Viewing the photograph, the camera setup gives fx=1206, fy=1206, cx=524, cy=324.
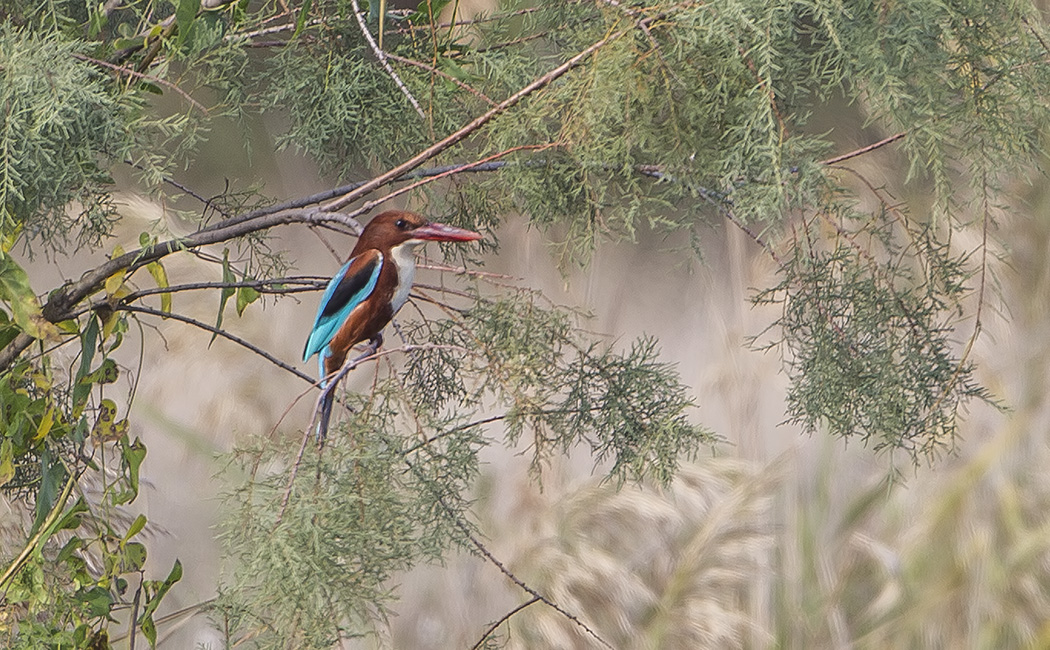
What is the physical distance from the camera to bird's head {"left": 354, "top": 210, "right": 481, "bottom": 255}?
1.98 feet

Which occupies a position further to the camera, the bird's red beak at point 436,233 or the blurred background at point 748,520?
the blurred background at point 748,520

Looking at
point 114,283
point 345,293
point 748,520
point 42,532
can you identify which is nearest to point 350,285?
point 345,293

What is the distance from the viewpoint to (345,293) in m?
0.61

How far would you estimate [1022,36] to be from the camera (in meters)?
0.59

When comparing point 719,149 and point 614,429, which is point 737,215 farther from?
point 614,429

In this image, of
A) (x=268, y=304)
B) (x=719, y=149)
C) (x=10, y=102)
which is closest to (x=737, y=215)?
(x=719, y=149)

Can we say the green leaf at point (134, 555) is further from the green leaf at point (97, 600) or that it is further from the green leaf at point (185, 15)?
the green leaf at point (185, 15)

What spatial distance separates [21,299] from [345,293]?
162mm

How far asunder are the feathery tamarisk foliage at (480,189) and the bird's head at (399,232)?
0.04 feet

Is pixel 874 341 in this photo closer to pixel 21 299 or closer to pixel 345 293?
pixel 345 293

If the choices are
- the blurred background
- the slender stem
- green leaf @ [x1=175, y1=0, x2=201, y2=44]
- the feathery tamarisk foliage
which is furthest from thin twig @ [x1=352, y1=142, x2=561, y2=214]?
the blurred background

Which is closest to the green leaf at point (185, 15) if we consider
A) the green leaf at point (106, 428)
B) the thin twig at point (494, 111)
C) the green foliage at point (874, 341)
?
the thin twig at point (494, 111)

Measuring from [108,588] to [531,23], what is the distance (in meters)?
0.40

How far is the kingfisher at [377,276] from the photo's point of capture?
0.60 m
